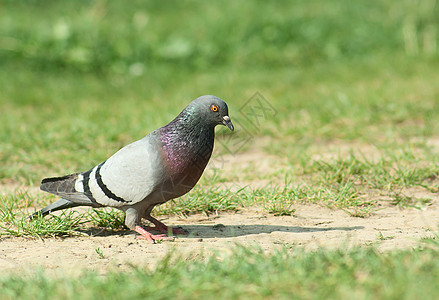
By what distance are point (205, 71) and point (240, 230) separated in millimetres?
5332

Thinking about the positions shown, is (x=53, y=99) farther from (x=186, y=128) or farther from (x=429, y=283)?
(x=429, y=283)

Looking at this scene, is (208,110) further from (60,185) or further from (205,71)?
(205,71)

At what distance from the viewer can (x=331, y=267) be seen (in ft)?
9.02

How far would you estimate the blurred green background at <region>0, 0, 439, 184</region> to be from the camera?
6129mm

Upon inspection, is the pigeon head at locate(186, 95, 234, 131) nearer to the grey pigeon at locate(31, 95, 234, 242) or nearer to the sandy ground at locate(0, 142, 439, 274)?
the grey pigeon at locate(31, 95, 234, 242)

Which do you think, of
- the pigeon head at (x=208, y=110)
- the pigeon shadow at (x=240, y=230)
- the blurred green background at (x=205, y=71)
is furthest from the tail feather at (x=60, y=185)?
the blurred green background at (x=205, y=71)

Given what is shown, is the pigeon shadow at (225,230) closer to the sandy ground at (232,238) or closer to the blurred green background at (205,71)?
the sandy ground at (232,238)

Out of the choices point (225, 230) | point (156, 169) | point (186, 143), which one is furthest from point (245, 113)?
point (156, 169)

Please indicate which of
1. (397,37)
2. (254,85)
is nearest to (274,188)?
(254,85)

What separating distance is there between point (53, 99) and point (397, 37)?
5.84 m

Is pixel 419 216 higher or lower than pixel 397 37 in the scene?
lower

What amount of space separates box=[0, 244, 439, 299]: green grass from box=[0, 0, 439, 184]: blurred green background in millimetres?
2485

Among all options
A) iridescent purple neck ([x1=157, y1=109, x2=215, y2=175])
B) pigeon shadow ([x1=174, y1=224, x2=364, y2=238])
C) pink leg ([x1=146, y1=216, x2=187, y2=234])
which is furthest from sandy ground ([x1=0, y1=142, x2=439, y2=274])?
iridescent purple neck ([x1=157, y1=109, x2=215, y2=175])

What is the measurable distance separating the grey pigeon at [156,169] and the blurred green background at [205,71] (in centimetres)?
169
